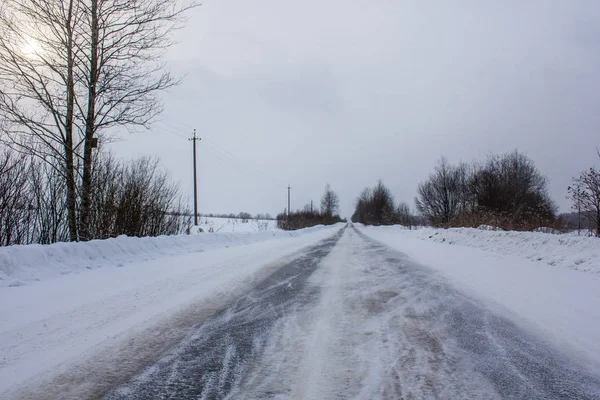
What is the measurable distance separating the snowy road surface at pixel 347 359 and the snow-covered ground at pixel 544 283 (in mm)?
254

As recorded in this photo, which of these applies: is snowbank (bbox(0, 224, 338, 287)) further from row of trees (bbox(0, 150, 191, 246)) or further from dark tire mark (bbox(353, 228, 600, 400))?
dark tire mark (bbox(353, 228, 600, 400))

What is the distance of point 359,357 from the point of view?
2258 mm

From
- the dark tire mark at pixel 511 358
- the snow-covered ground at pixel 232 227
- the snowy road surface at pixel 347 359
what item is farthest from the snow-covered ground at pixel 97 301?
the snow-covered ground at pixel 232 227

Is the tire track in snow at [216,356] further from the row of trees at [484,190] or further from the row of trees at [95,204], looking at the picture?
the row of trees at [484,190]

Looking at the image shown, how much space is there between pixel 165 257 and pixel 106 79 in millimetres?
4373

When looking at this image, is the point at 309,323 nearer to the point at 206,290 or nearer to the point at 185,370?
the point at 185,370

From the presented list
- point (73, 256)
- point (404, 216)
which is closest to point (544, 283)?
point (73, 256)

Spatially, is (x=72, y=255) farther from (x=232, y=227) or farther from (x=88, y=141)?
(x=232, y=227)

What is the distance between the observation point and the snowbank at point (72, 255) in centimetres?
459

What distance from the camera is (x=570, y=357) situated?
244cm

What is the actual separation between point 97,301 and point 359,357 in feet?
9.69

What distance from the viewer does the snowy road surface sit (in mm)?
1823

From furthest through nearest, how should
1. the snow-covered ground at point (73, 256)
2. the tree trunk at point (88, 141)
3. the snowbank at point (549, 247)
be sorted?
the tree trunk at point (88, 141)
the snowbank at point (549, 247)
the snow-covered ground at point (73, 256)

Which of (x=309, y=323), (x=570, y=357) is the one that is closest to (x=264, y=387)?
(x=309, y=323)
